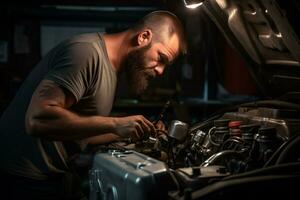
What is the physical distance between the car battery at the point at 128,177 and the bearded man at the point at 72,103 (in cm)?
24

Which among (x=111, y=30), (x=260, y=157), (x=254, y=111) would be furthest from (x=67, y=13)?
(x=260, y=157)

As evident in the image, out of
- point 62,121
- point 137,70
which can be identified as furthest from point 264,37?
point 62,121

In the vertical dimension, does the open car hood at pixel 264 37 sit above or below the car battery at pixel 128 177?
above

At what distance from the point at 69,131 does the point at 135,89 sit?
733 millimetres

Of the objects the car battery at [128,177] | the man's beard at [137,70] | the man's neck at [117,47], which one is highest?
the man's neck at [117,47]

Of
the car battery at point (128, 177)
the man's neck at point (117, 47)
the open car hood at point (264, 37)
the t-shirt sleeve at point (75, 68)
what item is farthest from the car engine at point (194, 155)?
the man's neck at point (117, 47)

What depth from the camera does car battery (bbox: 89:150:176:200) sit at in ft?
4.83

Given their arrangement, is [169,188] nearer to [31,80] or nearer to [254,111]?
[254,111]

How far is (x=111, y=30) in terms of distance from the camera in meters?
4.77

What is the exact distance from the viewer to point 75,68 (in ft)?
6.81

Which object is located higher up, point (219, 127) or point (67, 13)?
point (67, 13)

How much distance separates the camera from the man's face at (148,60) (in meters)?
2.49

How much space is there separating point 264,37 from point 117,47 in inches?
32.6

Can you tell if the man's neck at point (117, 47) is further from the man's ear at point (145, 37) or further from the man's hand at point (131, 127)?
the man's hand at point (131, 127)
